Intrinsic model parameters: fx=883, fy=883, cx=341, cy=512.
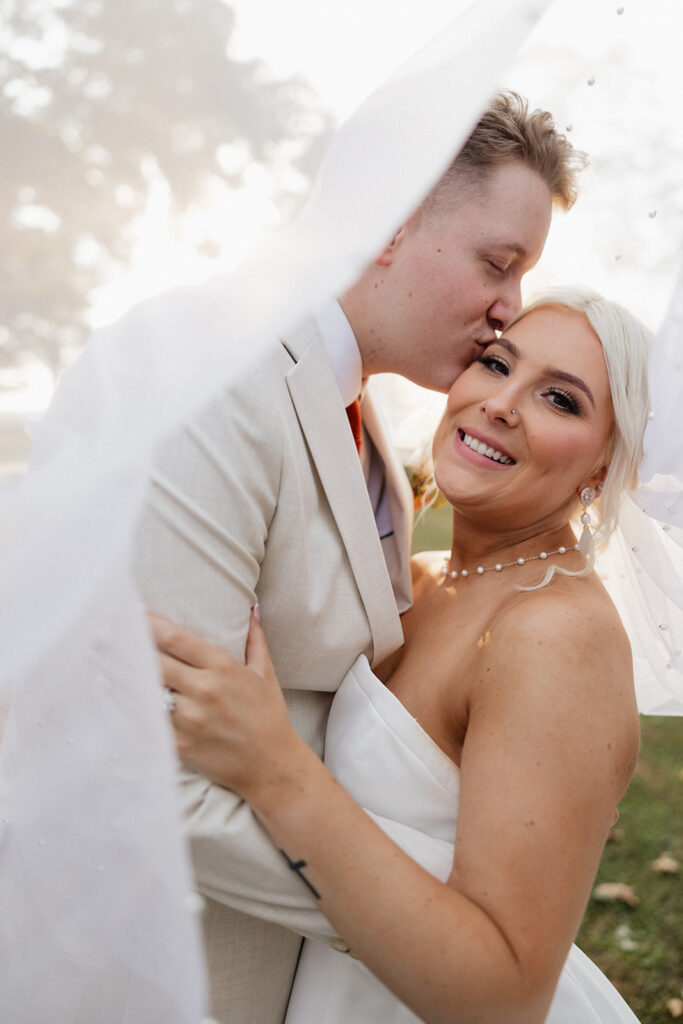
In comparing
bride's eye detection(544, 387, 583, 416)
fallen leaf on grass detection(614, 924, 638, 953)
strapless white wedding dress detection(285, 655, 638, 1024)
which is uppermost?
bride's eye detection(544, 387, 583, 416)

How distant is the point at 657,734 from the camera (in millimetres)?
7027

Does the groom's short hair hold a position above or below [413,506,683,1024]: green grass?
above

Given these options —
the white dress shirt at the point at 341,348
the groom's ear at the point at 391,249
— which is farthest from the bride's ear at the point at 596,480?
the groom's ear at the point at 391,249

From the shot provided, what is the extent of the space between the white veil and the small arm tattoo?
0.37 meters

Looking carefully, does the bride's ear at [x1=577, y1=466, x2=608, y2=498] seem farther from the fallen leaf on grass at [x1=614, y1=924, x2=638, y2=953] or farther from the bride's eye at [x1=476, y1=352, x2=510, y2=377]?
the fallen leaf on grass at [x1=614, y1=924, x2=638, y2=953]

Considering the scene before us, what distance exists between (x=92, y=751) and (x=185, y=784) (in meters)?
0.38

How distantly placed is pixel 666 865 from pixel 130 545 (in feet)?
15.7

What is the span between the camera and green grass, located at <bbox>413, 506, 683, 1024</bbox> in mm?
4395

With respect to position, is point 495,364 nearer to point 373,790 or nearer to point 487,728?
point 487,728

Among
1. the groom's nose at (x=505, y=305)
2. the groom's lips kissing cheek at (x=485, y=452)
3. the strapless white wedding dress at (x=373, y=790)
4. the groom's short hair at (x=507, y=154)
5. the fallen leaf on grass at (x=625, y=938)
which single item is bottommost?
the fallen leaf on grass at (x=625, y=938)

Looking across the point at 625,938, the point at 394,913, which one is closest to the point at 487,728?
the point at 394,913

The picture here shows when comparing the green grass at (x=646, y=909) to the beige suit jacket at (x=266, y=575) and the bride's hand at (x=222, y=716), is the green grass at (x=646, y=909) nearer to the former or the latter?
the beige suit jacket at (x=266, y=575)

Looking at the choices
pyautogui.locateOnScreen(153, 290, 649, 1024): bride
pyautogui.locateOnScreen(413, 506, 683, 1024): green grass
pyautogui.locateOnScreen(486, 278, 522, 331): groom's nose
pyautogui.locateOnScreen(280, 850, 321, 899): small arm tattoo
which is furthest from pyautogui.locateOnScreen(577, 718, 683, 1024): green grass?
pyautogui.locateOnScreen(486, 278, 522, 331): groom's nose

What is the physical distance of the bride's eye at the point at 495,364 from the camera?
2.81 metres
